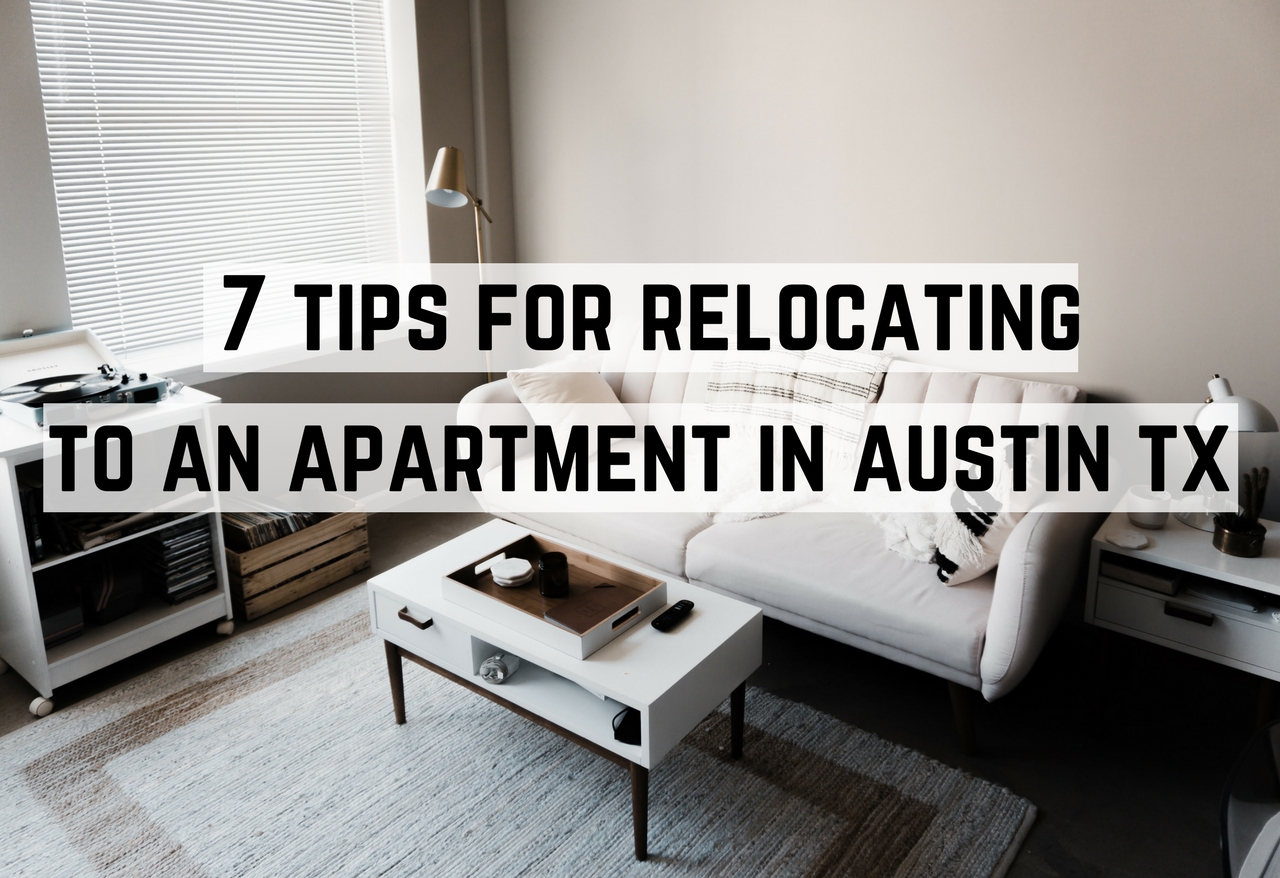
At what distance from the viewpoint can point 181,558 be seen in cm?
284

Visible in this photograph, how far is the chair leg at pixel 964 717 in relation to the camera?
2.30 meters

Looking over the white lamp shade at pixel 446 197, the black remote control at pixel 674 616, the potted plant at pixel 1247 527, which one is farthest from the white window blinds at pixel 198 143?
the potted plant at pixel 1247 527

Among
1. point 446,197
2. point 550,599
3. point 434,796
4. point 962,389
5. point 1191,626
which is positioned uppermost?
point 446,197

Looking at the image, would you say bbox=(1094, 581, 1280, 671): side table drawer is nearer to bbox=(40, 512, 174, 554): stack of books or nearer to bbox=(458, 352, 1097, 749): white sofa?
bbox=(458, 352, 1097, 749): white sofa

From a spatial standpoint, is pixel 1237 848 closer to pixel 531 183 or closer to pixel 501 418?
pixel 501 418

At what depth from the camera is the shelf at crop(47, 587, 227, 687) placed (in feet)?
8.52

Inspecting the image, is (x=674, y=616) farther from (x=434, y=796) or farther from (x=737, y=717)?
(x=434, y=796)

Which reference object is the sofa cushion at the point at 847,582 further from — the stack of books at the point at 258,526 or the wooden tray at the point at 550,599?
the stack of books at the point at 258,526

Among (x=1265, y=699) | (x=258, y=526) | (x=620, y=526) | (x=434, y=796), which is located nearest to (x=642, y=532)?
(x=620, y=526)

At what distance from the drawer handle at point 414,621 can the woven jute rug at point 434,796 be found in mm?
344

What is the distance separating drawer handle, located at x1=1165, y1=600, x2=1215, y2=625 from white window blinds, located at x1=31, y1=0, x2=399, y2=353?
3207 millimetres

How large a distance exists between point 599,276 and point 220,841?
8.32ft

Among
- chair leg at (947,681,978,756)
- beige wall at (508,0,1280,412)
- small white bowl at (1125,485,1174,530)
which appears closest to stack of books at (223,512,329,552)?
beige wall at (508,0,1280,412)

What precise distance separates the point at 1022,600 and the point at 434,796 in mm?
1434
